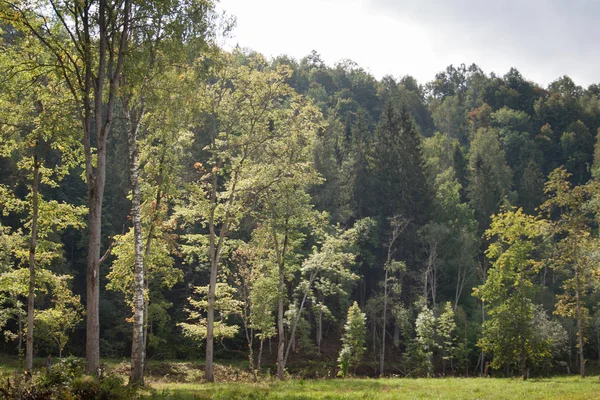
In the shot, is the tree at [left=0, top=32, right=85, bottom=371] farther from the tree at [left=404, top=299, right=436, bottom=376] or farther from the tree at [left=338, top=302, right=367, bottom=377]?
the tree at [left=404, top=299, right=436, bottom=376]

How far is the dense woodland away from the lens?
14547mm

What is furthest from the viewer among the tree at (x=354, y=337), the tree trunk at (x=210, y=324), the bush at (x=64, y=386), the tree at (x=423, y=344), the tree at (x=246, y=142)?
the tree at (x=423, y=344)

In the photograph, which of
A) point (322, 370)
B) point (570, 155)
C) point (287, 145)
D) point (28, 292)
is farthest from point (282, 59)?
point (28, 292)

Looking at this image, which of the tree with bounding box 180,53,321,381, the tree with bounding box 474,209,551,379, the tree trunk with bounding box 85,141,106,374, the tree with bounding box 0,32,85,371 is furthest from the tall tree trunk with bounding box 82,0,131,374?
the tree with bounding box 474,209,551,379

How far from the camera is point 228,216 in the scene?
898 inches

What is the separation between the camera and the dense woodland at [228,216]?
47.7ft

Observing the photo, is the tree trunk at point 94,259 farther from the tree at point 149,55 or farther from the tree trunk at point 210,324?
the tree trunk at point 210,324

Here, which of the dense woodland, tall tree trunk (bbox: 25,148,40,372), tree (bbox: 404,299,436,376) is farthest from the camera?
tree (bbox: 404,299,436,376)

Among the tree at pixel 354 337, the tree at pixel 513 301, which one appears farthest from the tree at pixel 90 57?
the tree at pixel 354 337

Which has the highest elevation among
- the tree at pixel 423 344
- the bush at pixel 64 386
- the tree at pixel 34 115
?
the tree at pixel 34 115

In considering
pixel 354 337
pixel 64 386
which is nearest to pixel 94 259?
pixel 64 386

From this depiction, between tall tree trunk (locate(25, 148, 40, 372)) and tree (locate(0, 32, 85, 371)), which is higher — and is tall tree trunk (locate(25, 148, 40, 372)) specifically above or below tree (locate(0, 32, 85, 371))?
below

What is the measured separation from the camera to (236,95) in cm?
2245

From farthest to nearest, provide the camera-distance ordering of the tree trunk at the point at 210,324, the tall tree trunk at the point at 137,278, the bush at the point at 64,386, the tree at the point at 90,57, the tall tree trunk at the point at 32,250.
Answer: the tree trunk at the point at 210,324 → the tall tree trunk at the point at 32,250 → the tall tree trunk at the point at 137,278 → the tree at the point at 90,57 → the bush at the point at 64,386
